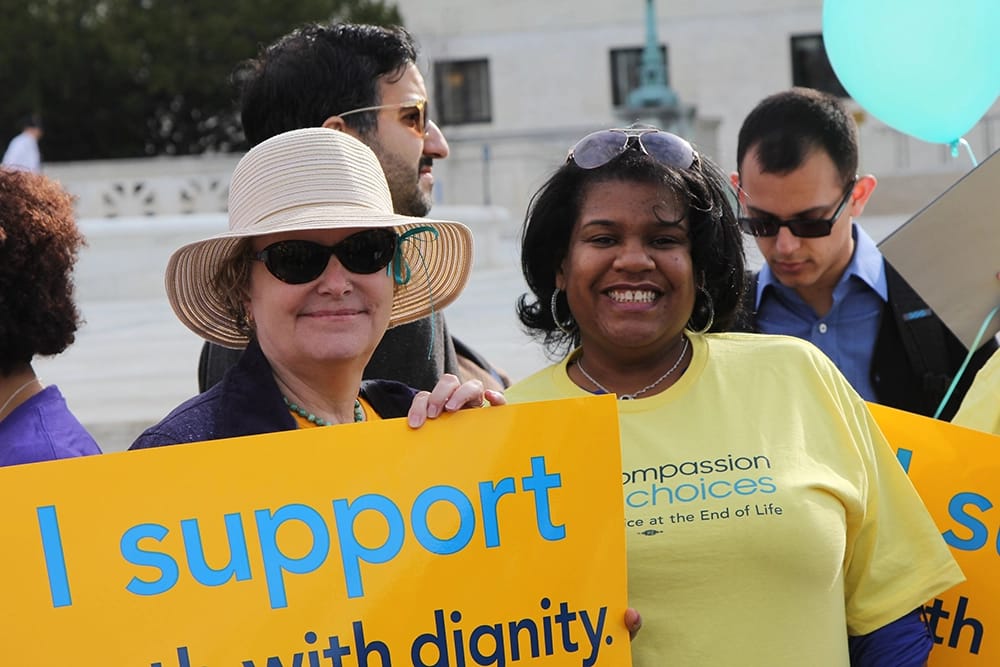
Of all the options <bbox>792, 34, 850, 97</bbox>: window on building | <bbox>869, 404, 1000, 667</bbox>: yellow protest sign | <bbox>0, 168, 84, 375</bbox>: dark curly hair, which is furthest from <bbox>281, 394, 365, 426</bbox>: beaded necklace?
<bbox>792, 34, 850, 97</bbox>: window on building

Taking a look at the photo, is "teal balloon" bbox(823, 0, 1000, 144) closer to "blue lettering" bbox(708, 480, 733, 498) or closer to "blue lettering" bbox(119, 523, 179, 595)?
"blue lettering" bbox(708, 480, 733, 498)

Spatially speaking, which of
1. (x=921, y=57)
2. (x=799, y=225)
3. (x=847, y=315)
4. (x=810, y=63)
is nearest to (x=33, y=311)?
(x=799, y=225)

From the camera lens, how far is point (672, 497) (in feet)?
8.23

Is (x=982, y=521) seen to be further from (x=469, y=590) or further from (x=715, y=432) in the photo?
(x=469, y=590)

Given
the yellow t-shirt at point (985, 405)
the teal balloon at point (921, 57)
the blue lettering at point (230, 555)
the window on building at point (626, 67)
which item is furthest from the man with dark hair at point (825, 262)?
the window on building at point (626, 67)

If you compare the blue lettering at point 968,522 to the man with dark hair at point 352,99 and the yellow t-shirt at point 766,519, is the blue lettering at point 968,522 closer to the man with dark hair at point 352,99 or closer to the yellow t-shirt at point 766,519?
the yellow t-shirt at point 766,519

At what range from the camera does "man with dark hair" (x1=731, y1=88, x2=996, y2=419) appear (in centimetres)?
371

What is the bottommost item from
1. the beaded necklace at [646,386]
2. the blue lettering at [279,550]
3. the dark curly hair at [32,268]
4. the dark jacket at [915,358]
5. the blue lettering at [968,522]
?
the blue lettering at [968,522]

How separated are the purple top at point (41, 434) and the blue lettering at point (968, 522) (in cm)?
183

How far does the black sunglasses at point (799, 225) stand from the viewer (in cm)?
380

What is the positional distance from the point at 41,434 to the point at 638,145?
1391mm

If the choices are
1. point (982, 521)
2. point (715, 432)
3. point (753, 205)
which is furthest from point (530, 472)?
point (753, 205)

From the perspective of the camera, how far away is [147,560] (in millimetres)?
2434

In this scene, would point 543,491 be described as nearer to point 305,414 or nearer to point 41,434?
point 305,414
